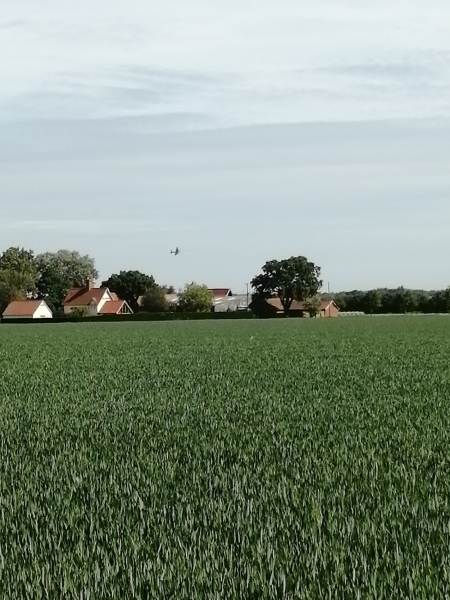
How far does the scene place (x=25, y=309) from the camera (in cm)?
12850

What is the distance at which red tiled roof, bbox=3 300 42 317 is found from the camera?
127 metres

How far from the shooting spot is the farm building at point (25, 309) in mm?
127062

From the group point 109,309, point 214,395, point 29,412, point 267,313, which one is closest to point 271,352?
point 214,395

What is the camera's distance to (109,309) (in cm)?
14200

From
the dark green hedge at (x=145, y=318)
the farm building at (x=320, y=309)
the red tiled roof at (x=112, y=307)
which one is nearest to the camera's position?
the dark green hedge at (x=145, y=318)

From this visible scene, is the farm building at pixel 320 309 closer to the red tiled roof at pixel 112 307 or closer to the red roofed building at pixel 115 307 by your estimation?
the red roofed building at pixel 115 307

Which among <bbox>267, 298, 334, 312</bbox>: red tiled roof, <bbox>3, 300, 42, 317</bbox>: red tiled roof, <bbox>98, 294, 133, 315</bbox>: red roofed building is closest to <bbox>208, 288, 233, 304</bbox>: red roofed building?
<bbox>267, 298, 334, 312</bbox>: red tiled roof

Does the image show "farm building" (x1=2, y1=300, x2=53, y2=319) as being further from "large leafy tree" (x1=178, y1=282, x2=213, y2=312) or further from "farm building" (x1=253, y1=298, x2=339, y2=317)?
"farm building" (x1=253, y1=298, x2=339, y2=317)

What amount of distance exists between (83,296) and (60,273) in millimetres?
14767

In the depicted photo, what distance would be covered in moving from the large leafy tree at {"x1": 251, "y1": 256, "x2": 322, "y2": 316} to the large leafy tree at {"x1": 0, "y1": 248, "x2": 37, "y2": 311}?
3630 cm

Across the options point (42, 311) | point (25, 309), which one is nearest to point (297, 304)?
point (42, 311)

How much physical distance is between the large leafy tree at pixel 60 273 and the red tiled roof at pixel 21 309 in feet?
61.6

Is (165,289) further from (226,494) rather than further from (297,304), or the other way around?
(226,494)

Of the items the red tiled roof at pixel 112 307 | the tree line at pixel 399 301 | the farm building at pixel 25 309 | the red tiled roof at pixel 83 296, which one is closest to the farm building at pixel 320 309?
the tree line at pixel 399 301
